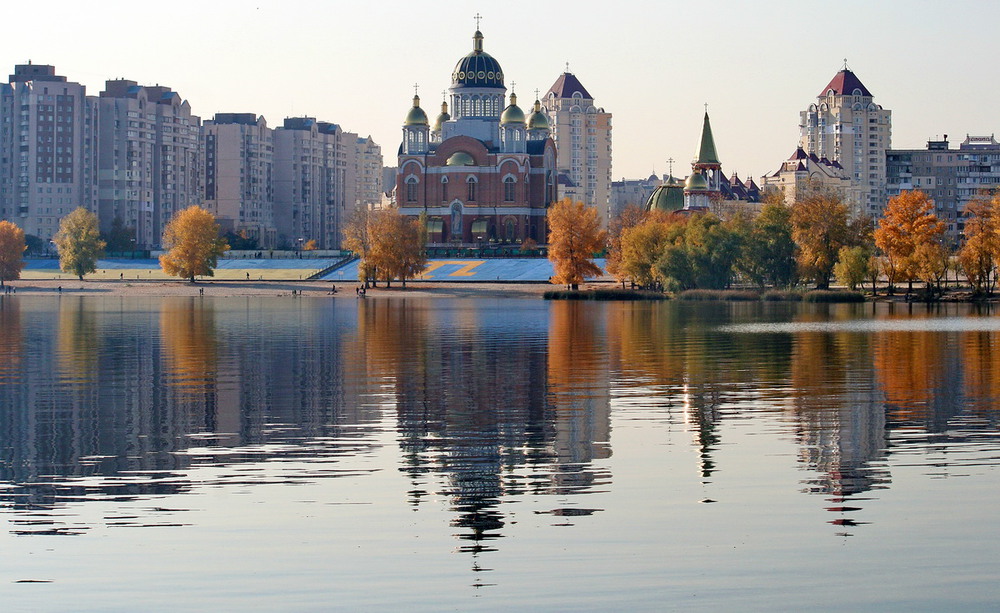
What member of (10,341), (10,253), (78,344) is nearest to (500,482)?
(78,344)

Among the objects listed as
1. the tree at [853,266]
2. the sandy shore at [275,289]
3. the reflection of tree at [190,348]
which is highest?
the tree at [853,266]

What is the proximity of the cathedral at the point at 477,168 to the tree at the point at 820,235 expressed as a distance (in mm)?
55846

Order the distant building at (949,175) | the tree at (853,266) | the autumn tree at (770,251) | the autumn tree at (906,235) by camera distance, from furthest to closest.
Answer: the distant building at (949,175) < the autumn tree at (770,251) < the autumn tree at (906,235) < the tree at (853,266)

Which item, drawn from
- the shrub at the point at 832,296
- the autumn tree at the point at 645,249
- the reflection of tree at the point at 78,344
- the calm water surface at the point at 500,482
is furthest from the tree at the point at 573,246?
the calm water surface at the point at 500,482

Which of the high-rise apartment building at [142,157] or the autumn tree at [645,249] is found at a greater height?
the high-rise apartment building at [142,157]

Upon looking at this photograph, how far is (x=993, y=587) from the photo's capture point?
1435 centimetres

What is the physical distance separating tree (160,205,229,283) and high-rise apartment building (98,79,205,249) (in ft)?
160

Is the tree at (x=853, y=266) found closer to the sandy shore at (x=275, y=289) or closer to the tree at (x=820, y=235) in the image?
the tree at (x=820, y=235)

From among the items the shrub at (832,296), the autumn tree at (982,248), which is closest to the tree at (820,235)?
the shrub at (832,296)

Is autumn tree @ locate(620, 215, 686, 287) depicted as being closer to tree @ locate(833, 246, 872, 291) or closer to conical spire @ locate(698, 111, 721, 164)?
tree @ locate(833, 246, 872, 291)

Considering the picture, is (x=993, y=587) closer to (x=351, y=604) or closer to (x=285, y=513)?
(x=351, y=604)

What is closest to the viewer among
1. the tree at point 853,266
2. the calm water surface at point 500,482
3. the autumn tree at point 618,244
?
the calm water surface at point 500,482

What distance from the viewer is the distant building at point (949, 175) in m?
191

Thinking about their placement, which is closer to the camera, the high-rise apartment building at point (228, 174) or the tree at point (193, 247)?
the tree at point (193, 247)
